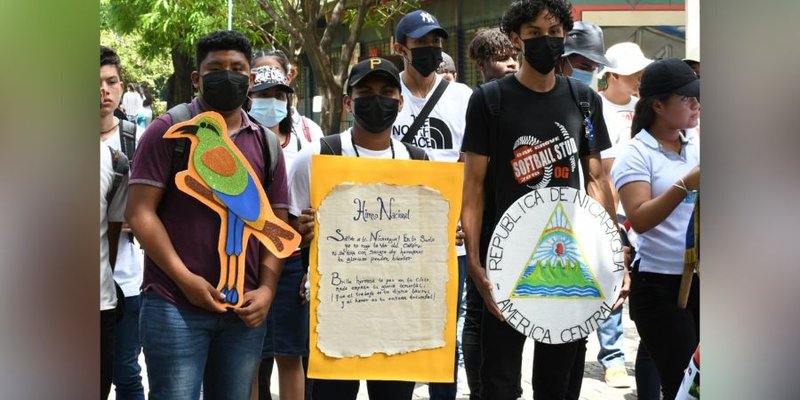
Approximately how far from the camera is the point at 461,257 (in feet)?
15.8

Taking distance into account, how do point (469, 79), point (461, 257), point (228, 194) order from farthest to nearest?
point (469, 79) < point (461, 257) < point (228, 194)

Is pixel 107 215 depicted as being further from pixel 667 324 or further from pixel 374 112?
pixel 667 324

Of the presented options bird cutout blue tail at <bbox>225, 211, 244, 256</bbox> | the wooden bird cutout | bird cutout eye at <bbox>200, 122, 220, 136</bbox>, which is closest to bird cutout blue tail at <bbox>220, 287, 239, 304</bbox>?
the wooden bird cutout

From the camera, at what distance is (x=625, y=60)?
624 centimetres

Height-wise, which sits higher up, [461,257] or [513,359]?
[461,257]

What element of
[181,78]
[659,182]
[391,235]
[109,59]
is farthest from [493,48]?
[181,78]

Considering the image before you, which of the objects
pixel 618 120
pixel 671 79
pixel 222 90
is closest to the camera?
pixel 222 90

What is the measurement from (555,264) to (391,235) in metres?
0.66

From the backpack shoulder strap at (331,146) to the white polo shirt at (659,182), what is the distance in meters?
1.24

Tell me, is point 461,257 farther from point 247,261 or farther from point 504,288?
point 247,261
